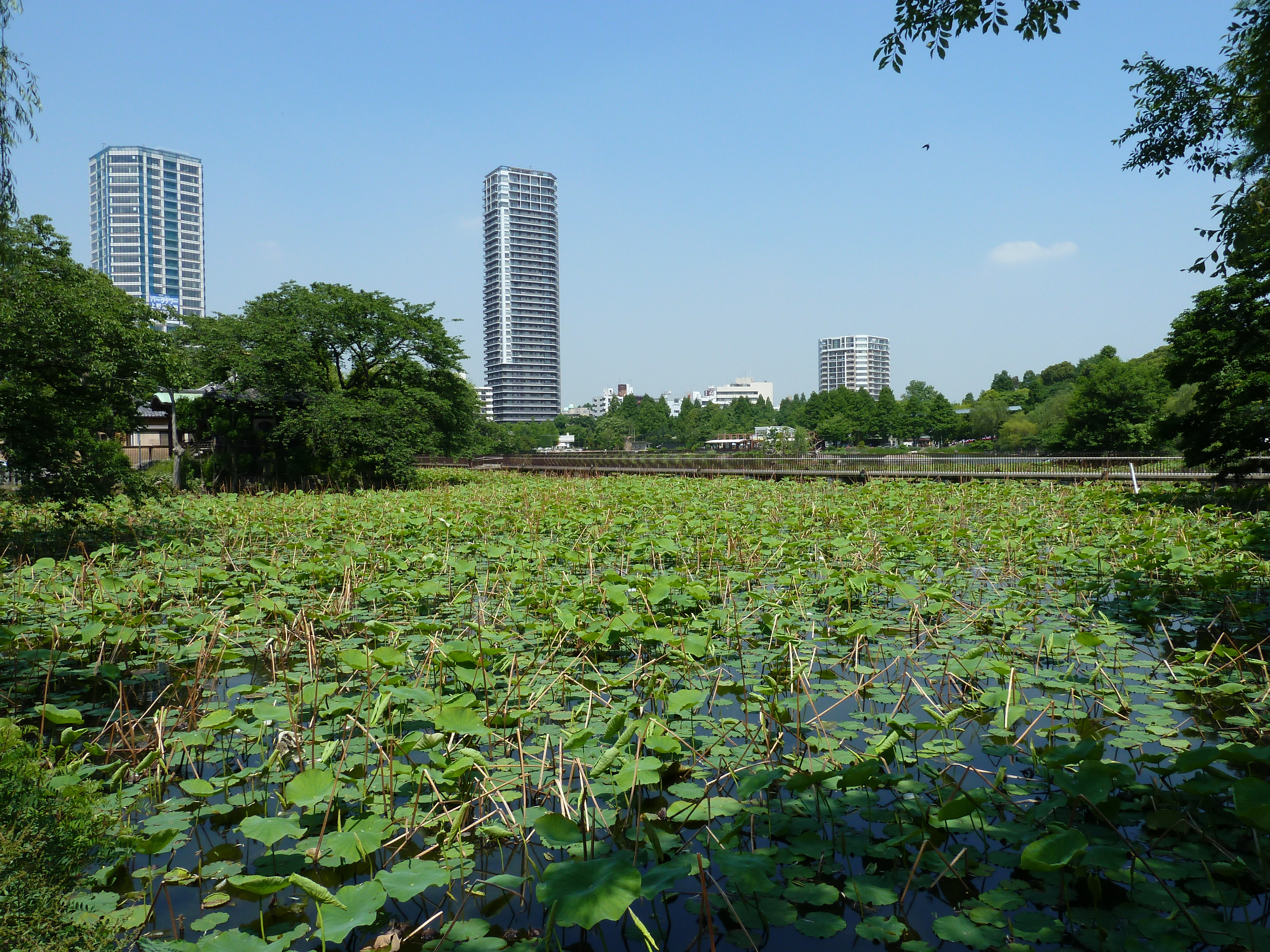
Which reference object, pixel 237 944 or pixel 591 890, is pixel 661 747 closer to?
pixel 591 890

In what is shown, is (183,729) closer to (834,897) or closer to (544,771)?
(544,771)

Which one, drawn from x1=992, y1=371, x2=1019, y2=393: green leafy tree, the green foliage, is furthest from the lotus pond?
x1=992, y1=371, x2=1019, y2=393: green leafy tree

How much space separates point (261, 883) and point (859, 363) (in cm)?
15267

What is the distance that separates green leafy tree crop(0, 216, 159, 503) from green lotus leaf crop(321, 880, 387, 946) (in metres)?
7.09

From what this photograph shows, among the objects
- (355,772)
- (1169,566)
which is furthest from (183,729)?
(1169,566)

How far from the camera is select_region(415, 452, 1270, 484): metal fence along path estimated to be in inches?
656

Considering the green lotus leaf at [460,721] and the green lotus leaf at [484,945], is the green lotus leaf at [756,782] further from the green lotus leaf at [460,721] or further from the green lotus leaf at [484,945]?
the green lotus leaf at [460,721]

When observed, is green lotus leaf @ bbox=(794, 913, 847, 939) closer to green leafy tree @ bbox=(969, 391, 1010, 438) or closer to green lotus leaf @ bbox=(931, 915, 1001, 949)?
green lotus leaf @ bbox=(931, 915, 1001, 949)

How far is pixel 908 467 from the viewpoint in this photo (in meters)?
21.5

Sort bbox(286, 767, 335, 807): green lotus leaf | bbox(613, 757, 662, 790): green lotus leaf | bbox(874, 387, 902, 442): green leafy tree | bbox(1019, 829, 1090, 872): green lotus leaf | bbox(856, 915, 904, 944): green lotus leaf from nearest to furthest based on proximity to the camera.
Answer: bbox(1019, 829, 1090, 872): green lotus leaf
bbox(856, 915, 904, 944): green lotus leaf
bbox(286, 767, 335, 807): green lotus leaf
bbox(613, 757, 662, 790): green lotus leaf
bbox(874, 387, 902, 442): green leafy tree

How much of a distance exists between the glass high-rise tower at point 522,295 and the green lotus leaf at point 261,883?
10681 cm

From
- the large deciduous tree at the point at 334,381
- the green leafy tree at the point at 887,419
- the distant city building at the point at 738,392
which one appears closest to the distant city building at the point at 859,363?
the distant city building at the point at 738,392

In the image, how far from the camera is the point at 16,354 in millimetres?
7434

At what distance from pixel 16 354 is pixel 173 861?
7.25m
